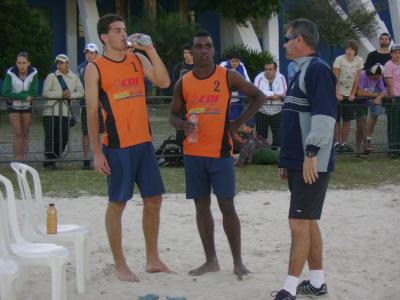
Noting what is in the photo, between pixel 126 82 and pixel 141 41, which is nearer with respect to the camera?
pixel 126 82

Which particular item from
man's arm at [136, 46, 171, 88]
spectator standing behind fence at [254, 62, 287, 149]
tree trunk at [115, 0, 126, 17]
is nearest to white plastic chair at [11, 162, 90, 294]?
man's arm at [136, 46, 171, 88]

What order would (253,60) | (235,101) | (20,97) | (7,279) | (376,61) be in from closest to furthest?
(7,279) < (20,97) < (235,101) < (376,61) < (253,60)

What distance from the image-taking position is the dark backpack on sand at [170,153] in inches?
490

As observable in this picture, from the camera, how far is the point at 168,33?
23.0m

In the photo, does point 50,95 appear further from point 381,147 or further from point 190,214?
point 381,147

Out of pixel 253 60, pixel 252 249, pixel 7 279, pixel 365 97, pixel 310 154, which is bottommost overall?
pixel 252 249

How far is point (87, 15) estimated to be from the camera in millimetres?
23969

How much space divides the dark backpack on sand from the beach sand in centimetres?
251

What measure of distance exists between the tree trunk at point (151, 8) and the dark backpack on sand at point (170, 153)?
12009mm

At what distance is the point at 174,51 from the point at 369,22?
8.59 m

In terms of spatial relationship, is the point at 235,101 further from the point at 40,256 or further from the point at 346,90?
the point at 40,256

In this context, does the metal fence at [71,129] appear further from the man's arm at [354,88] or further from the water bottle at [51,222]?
the water bottle at [51,222]

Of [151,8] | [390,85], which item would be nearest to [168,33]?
[151,8]

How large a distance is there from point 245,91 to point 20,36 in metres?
14.7
